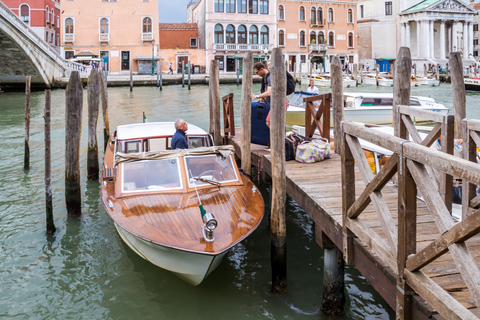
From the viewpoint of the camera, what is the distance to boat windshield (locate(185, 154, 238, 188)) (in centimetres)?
509

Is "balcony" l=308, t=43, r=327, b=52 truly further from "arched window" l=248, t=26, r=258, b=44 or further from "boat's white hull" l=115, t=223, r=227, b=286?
"boat's white hull" l=115, t=223, r=227, b=286

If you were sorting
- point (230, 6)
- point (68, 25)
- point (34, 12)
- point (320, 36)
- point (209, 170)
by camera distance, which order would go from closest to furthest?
point (209, 170) → point (68, 25) → point (34, 12) → point (230, 6) → point (320, 36)

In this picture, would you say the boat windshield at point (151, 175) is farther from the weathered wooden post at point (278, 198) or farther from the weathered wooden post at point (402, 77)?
the weathered wooden post at point (402, 77)

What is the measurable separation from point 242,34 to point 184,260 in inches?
1442

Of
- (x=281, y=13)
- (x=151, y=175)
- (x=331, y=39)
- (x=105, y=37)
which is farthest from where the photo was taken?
(x=331, y=39)

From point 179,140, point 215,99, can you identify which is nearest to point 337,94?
point 179,140

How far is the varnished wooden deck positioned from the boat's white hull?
0.94m

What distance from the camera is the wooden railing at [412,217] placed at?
193 cm

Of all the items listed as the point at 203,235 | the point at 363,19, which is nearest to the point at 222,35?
the point at 363,19

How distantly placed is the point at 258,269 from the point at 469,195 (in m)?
2.19

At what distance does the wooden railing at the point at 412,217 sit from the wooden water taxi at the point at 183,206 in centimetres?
129

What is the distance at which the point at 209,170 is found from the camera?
5.26m

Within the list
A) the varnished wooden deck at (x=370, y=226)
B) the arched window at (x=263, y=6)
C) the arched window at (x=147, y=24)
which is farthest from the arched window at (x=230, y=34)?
the varnished wooden deck at (x=370, y=226)

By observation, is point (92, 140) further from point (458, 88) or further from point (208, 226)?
point (458, 88)
